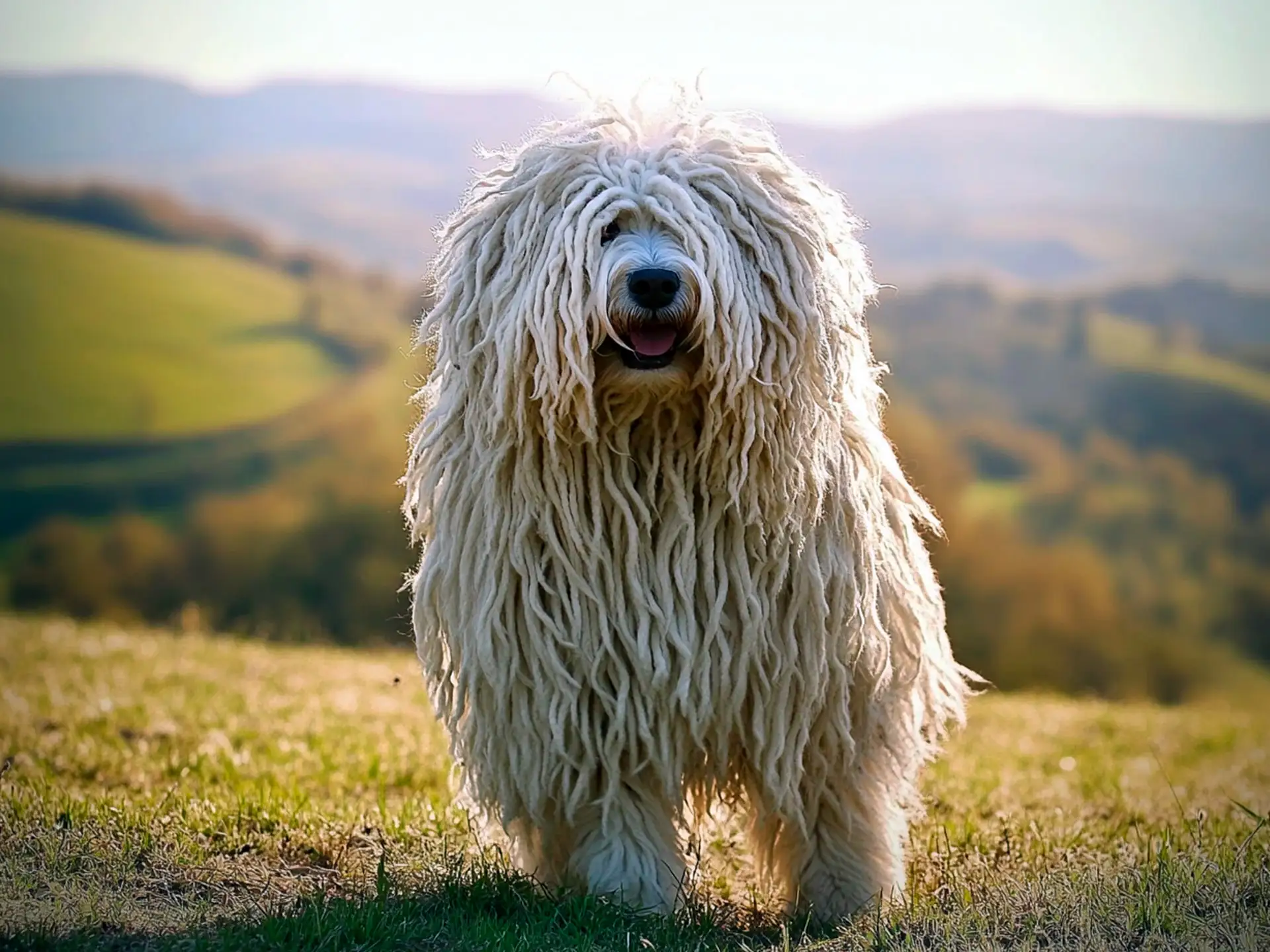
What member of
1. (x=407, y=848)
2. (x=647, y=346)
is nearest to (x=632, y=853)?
(x=407, y=848)

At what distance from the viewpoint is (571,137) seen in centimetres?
460

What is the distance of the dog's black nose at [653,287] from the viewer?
415 centimetres

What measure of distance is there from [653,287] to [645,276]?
35 mm

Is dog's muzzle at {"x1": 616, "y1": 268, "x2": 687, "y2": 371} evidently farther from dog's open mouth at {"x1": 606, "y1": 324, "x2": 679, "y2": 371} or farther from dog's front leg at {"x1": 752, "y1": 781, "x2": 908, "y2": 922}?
dog's front leg at {"x1": 752, "y1": 781, "x2": 908, "y2": 922}

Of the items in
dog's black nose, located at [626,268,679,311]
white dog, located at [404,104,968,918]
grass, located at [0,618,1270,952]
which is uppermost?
dog's black nose, located at [626,268,679,311]

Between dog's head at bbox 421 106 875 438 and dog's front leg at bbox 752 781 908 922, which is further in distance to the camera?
dog's front leg at bbox 752 781 908 922

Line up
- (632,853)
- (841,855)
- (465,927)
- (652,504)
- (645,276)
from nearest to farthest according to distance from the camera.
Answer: (645,276), (465,927), (652,504), (632,853), (841,855)

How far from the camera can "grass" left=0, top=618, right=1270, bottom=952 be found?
165 inches

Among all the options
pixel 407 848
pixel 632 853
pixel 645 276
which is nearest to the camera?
pixel 645 276

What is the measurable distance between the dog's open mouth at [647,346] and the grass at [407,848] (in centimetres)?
149

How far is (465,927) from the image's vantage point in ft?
13.9

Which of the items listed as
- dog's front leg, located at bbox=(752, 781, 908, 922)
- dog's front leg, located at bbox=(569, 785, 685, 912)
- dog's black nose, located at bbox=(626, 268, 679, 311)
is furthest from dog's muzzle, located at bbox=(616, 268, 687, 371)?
dog's front leg, located at bbox=(752, 781, 908, 922)

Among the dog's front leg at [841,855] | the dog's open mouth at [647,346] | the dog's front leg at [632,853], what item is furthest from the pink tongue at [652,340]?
the dog's front leg at [841,855]

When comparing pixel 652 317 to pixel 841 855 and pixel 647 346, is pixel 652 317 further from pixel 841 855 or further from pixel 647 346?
pixel 841 855
